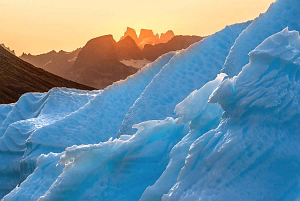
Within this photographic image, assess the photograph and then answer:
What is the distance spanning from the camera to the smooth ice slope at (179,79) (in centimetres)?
1006

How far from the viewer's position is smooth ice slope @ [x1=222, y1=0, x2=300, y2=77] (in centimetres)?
916

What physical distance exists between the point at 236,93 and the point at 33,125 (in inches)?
400

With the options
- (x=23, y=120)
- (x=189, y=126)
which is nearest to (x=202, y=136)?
(x=189, y=126)

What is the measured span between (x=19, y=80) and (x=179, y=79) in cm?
6594

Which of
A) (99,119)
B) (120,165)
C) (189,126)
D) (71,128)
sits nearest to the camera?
(189,126)

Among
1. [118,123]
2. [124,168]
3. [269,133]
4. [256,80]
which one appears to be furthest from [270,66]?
[118,123]

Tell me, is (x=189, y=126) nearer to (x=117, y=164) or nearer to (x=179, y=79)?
(x=117, y=164)

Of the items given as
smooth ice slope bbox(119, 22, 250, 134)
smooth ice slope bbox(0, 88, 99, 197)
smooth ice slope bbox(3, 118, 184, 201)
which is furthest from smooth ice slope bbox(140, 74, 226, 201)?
smooth ice slope bbox(0, 88, 99, 197)

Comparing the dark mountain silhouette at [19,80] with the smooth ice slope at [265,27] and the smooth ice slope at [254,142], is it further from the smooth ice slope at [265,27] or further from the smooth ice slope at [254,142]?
the smooth ice slope at [254,142]

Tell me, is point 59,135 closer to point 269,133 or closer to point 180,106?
point 180,106

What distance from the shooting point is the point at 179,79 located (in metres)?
10.4

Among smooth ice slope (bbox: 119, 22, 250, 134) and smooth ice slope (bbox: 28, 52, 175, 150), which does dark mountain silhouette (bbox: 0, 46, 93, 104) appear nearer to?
smooth ice slope (bbox: 28, 52, 175, 150)

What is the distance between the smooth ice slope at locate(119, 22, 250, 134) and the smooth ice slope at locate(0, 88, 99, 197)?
4010 millimetres

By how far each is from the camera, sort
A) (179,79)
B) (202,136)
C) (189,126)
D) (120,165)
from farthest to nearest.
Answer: (179,79)
(120,165)
(189,126)
(202,136)
